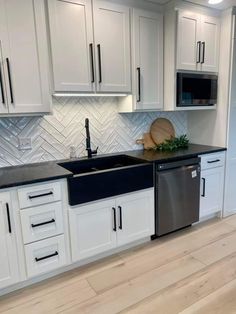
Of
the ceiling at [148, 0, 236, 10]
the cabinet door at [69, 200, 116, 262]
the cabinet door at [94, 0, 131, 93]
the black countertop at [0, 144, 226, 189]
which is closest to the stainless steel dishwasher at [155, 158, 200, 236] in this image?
the black countertop at [0, 144, 226, 189]

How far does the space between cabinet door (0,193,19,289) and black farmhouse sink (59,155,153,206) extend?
47 cm

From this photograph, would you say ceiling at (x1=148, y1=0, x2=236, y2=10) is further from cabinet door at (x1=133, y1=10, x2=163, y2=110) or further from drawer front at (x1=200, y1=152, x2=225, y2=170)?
drawer front at (x1=200, y1=152, x2=225, y2=170)

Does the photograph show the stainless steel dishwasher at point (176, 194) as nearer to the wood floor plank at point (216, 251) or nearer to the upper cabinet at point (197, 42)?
the wood floor plank at point (216, 251)

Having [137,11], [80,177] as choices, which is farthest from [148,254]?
[137,11]

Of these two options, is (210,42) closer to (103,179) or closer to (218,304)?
(103,179)

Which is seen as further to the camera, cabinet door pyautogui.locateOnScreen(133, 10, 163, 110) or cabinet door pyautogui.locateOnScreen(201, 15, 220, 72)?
cabinet door pyautogui.locateOnScreen(201, 15, 220, 72)

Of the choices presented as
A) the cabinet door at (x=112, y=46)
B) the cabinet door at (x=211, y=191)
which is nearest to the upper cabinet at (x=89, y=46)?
the cabinet door at (x=112, y=46)

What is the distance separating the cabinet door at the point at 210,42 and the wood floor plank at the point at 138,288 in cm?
213

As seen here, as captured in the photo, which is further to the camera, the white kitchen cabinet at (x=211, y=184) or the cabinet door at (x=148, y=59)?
the white kitchen cabinet at (x=211, y=184)

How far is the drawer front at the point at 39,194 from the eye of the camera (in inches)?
69.6

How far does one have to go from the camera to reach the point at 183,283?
1931 mm

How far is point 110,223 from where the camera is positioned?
2.17 meters

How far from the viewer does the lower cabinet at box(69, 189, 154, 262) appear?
2033 millimetres

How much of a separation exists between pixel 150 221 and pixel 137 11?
2107 millimetres
